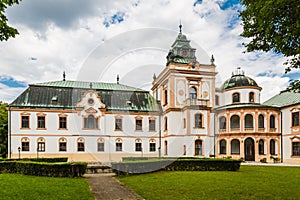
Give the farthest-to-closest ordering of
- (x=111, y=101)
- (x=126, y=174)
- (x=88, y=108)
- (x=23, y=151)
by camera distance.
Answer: (x=111, y=101) < (x=88, y=108) < (x=23, y=151) < (x=126, y=174)

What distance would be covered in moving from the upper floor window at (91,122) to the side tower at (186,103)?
8.16m

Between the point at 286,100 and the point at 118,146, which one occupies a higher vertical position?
the point at 286,100

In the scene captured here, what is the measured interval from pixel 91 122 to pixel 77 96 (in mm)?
3592

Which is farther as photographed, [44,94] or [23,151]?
[44,94]

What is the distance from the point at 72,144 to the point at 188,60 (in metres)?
16.9

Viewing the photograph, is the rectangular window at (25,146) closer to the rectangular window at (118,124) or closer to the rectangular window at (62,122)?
the rectangular window at (62,122)

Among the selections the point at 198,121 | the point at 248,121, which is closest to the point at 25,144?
the point at 198,121

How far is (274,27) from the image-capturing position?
336 inches

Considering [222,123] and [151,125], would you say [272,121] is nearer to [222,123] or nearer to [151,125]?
[222,123]

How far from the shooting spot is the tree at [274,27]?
7.69 m

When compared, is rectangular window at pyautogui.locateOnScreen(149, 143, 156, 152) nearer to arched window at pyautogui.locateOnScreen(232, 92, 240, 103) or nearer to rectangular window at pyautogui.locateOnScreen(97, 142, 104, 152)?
rectangular window at pyautogui.locateOnScreen(97, 142, 104, 152)

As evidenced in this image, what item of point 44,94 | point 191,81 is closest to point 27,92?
point 44,94

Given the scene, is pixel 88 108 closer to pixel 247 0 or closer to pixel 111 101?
pixel 111 101

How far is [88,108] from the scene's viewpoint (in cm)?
3180
